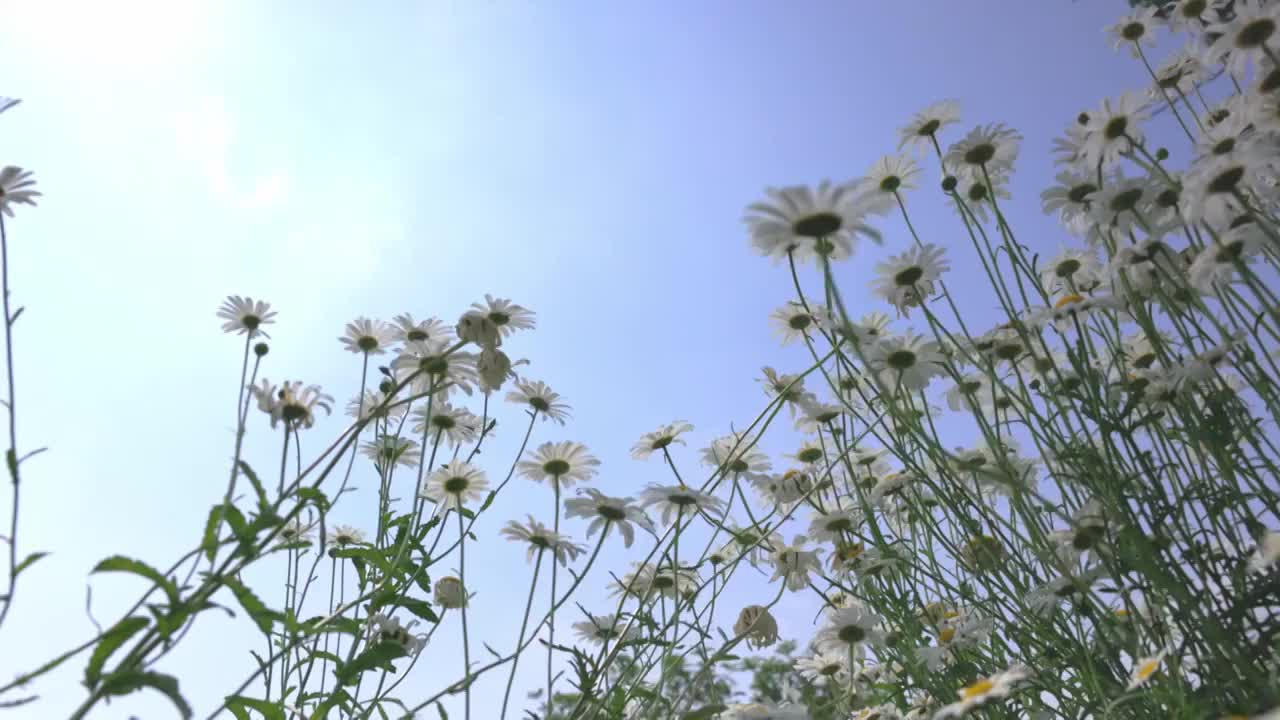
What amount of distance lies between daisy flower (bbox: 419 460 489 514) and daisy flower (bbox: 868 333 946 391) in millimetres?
1268

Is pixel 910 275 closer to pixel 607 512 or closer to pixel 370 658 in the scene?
pixel 607 512

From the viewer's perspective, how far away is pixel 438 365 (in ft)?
7.13

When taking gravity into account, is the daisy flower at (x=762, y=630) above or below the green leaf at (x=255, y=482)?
below

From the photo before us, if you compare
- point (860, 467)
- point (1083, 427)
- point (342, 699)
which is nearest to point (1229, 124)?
point (1083, 427)

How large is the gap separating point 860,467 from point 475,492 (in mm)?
1590

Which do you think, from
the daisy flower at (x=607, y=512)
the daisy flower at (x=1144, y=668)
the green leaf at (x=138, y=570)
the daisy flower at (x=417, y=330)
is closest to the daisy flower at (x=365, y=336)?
the daisy flower at (x=417, y=330)

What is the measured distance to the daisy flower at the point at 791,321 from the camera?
330 centimetres

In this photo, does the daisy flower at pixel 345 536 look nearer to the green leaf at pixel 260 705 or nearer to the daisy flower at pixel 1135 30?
the green leaf at pixel 260 705

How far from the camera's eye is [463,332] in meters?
2.25

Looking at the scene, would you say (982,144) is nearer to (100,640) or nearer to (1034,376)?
(1034,376)

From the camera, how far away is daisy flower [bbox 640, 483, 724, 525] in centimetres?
234

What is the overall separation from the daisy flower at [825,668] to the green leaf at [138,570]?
7.51ft

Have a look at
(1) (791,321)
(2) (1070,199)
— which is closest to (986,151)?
(2) (1070,199)

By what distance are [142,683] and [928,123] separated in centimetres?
282
